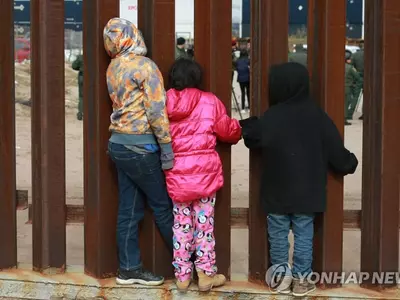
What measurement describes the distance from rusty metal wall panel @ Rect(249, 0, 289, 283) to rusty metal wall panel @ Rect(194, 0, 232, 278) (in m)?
0.16

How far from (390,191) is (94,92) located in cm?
192

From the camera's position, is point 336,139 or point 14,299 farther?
point 14,299

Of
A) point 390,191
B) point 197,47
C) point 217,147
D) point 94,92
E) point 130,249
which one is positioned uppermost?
point 197,47

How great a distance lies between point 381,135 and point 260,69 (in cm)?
84

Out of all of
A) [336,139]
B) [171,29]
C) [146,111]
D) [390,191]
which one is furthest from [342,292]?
[171,29]

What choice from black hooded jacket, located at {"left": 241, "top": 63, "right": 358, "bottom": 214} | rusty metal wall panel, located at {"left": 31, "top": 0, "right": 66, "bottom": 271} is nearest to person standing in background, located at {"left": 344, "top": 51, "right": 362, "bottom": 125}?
black hooded jacket, located at {"left": 241, "top": 63, "right": 358, "bottom": 214}

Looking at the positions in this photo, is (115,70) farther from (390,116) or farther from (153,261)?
(390,116)

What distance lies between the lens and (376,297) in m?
4.12

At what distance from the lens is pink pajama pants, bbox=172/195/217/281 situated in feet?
13.4

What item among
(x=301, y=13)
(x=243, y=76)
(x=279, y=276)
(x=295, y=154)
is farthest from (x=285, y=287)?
(x=243, y=76)

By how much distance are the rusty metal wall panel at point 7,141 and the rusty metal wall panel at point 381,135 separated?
2236mm

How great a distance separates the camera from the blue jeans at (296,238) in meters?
4.07

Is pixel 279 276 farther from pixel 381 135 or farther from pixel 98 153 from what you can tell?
pixel 98 153

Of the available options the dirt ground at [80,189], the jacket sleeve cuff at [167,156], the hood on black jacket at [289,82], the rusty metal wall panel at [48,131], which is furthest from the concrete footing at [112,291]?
the hood on black jacket at [289,82]
